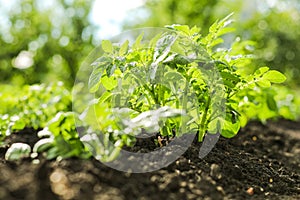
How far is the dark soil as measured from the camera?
5.22 feet

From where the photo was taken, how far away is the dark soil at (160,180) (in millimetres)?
1592

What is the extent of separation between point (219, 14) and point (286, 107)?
3.71m

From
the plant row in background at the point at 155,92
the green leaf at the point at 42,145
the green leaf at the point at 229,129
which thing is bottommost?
the green leaf at the point at 229,129

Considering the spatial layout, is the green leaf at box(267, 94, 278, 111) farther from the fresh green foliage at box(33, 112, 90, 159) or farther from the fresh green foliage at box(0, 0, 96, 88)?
the fresh green foliage at box(0, 0, 96, 88)

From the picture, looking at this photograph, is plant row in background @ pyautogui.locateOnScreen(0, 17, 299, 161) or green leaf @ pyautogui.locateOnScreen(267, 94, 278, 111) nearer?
plant row in background @ pyautogui.locateOnScreen(0, 17, 299, 161)

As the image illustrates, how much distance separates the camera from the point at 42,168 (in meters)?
1.76

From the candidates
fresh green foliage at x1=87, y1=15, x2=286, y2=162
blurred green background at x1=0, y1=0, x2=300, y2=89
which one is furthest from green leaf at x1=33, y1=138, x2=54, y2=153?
blurred green background at x1=0, y1=0, x2=300, y2=89

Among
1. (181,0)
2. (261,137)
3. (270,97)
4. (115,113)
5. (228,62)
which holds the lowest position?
(261,137)

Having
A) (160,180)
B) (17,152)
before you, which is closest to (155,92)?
(160,180)

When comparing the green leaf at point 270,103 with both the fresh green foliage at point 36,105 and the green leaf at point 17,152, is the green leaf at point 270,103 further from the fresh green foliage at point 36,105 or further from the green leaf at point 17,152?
the green leaf at point 17,152

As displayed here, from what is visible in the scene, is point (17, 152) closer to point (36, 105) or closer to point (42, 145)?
point (42, 145)

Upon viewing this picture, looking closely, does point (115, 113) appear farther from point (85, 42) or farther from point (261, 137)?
point (85, 42)

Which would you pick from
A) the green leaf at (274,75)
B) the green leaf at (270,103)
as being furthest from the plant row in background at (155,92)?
the green leaf at (270,103)

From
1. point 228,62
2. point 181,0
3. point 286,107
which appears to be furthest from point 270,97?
point 181,0
